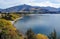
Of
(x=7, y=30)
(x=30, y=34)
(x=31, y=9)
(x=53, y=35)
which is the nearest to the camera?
(x=7, y=30)

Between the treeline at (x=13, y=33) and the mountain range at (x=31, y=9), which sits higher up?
the mountain range at (x=31, y=9)

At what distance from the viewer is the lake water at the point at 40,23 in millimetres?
4246

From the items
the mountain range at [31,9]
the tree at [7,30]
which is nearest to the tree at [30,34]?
the tree at [7,30]

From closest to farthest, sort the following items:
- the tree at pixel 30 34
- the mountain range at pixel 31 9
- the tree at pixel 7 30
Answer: the tree at pixel 7 30, the tree at pixel 30 34, the mountain range at pixel 31 9

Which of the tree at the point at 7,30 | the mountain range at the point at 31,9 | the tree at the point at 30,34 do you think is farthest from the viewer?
the mountain range at the point at 31,9

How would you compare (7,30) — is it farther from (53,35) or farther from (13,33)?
(53,35)

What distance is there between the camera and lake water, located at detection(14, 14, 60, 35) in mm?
4246

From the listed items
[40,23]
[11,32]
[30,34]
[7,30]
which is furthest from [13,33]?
[40,23]

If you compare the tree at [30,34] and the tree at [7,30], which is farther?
the tree at [30,34]

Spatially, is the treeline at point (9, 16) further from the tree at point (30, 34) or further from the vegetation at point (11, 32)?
the tree at point (30, 34)

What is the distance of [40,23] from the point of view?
4.33m

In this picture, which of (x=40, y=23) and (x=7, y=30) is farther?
(x=40, y=23)

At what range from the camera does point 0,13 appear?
4.26 m

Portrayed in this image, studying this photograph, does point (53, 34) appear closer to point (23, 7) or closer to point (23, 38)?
point (23, 38)
